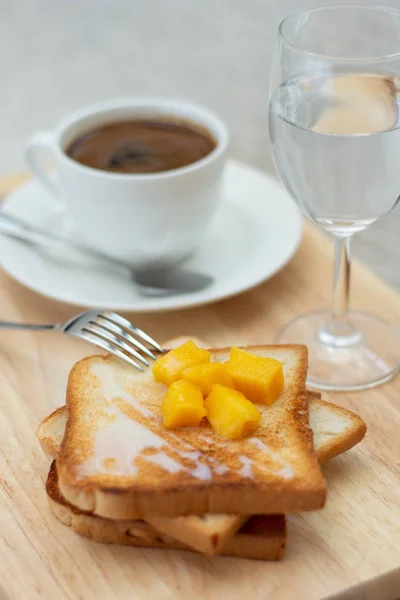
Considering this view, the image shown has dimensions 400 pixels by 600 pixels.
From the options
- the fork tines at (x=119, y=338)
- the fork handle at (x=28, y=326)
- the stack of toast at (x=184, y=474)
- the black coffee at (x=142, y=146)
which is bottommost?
the fork handle at (x=28, y=326)

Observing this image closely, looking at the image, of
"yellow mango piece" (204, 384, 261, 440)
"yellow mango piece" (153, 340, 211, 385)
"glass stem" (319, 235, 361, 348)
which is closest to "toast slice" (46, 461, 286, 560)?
"yellow mango piece" (204, 384, 261, 440)

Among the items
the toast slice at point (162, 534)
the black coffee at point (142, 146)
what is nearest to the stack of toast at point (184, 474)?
the toast slice at point (162, 534)

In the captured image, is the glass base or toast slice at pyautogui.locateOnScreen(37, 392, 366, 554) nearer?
toast slice at pyautogui.locateOnScreen(37, 392, 366, 554)

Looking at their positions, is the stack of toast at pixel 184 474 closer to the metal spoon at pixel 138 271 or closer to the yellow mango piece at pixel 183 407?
the yellow mango piece at pixel 183 407

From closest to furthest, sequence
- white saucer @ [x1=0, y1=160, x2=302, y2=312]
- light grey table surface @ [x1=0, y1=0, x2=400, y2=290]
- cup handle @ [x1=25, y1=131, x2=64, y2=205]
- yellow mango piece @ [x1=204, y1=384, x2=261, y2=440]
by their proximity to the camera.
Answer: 1. yellow mango piece @ [x1=204, y1=384, x2=261, y2=440]
2. white saucer @ [x1=0, y1=160, x2=302, y2=312]
3. cup handle @ [x1=25, y1=131, x2=64, y2=205]
4. light grey table surface @ [x1=0, y1=0, x2=400, y2=290]

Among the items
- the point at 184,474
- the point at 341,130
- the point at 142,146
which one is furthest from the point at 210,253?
the point at 184,474

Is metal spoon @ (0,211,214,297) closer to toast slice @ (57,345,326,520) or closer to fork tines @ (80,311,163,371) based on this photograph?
fork tines @ (80,311,163,371)
